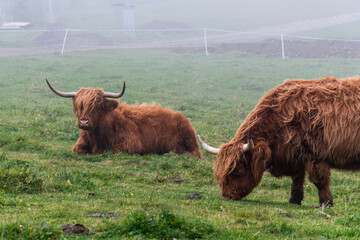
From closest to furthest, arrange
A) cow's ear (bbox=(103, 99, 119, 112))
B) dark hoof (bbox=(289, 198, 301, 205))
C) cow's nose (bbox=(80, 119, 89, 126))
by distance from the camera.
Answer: dark hoof (bbox=(289, 198, 301, 205))
cow's nose (bbox=(80, 119, 89, 126))
cow's ear (bbox=(103, 99, 119, 112))

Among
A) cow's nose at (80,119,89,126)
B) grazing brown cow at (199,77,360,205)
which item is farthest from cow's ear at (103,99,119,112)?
grazing brown cow at (199,77,360,205)

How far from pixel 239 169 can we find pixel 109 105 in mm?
4765

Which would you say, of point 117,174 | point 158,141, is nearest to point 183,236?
point 117,174

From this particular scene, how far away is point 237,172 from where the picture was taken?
805 cm

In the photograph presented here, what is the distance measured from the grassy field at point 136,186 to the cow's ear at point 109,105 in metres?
1.08

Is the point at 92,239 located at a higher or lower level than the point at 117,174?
higher

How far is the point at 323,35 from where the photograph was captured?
1961 inches

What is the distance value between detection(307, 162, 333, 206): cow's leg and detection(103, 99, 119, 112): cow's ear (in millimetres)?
5364

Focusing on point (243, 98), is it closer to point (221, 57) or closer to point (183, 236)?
point (221, 57)

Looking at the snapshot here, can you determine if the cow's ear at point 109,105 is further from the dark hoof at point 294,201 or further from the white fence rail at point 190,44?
the white fence rail at point 190,44

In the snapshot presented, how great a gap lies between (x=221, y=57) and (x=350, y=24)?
28.0 meters

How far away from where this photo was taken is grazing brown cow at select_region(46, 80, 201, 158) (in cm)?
1173

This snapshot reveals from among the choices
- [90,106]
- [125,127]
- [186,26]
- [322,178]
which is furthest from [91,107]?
[186,26]

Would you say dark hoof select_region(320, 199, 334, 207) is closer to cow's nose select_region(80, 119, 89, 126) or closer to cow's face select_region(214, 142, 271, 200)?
cow's face select_region(214, 142, 271, 200)
